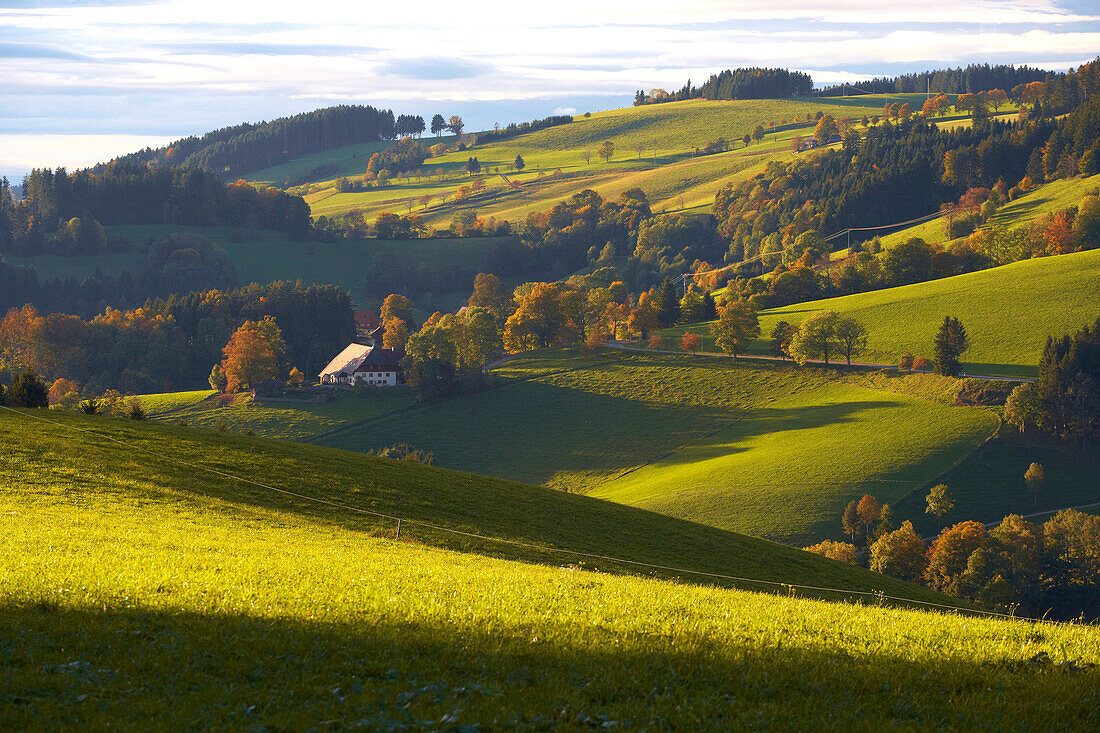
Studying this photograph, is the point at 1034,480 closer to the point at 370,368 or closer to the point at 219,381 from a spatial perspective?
the point at 370,368

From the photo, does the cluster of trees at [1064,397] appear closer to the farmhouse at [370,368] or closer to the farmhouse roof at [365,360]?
the farmhouse at [370,368]

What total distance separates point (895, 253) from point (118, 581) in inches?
7272

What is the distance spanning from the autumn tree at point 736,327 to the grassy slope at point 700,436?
3798 millimetres

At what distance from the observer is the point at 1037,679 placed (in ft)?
41.1

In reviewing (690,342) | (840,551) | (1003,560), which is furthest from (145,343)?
(1003,560)

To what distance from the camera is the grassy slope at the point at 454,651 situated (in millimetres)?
10695

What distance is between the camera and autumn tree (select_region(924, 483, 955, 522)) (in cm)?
9388

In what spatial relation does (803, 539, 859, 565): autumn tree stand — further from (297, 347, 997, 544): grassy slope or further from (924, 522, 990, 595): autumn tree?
(924, 522, 990, 595): autumn tree

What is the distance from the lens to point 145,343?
18612 cm

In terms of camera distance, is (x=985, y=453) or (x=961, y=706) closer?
(x=961, y=706)

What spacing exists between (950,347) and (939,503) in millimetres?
41602

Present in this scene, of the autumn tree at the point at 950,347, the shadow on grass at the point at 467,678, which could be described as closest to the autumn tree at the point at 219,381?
the autumn tree at the point at 950,347

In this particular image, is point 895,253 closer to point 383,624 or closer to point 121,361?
point 121,361

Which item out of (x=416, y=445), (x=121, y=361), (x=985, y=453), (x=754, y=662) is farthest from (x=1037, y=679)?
(x=121, y=361)
